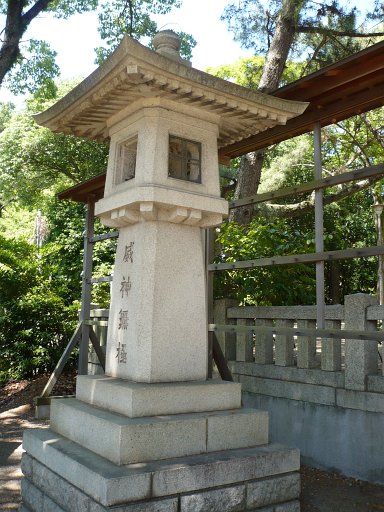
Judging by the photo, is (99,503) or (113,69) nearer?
(99,503)

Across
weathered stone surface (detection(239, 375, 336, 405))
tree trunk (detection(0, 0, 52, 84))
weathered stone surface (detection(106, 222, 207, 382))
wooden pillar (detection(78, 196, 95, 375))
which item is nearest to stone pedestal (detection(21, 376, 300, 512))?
weathered stone surface (detection(106, 222, 207, 382))

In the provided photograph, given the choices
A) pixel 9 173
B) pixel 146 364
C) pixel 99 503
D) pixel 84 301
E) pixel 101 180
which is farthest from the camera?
pixel 9 173

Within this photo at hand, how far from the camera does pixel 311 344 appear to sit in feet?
17.0

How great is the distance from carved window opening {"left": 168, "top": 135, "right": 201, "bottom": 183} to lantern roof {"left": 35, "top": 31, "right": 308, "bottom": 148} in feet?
1.06

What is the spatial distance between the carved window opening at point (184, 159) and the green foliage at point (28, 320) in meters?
6.69

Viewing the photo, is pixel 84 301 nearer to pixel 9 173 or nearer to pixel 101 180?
pixel 101 180

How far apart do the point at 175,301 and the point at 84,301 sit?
4200mm

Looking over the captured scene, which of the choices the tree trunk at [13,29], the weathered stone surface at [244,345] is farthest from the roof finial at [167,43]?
the tree trunk at [13,29]

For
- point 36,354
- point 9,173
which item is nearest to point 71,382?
point 36,354

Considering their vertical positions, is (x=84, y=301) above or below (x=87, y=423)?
above

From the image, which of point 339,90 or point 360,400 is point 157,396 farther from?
point 339,90

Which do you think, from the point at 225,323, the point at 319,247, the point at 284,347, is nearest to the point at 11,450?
the point at 225,323

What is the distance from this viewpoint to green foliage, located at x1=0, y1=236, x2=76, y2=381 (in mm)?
10078

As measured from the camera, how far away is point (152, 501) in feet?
10.5
